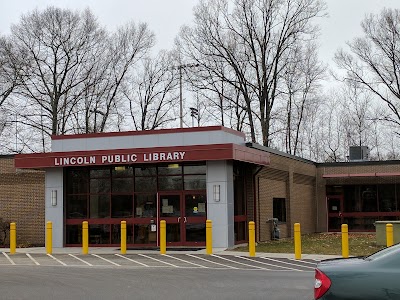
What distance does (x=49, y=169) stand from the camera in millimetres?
23391

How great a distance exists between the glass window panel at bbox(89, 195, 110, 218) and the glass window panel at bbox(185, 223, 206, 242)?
3.38m

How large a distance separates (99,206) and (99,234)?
Result: 111 cm

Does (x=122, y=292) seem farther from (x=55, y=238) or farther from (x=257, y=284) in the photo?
(x=55, y=238)

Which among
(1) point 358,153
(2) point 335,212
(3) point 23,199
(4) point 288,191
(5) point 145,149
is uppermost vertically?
(1) point 358,153

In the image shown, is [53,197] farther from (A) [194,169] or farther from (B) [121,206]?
(A) [194,169]

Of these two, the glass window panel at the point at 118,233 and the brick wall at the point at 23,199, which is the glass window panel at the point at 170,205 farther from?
the brick wall at the point at 23,199

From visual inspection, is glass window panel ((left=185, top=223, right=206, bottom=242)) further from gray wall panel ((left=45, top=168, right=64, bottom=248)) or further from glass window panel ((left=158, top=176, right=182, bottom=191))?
gray wall panel ((left=45, top=168, right=64, bottom=248))

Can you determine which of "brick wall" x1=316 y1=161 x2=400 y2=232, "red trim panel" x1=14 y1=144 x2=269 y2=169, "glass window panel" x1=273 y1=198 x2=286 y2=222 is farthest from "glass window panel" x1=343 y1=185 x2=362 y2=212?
"red trim panel" x1=14 y1=144 x2=269 y2=169

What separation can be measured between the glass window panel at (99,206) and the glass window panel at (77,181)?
56 cm

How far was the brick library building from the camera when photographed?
846 inches

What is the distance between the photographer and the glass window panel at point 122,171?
904 inches

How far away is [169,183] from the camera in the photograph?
73.9 feet

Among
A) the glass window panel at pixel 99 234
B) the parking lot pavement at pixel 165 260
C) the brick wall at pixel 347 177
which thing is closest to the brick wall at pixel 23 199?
the glass window panel at pixel 99 234

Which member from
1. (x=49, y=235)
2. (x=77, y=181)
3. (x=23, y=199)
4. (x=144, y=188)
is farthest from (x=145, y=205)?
(x=23, y=199)
